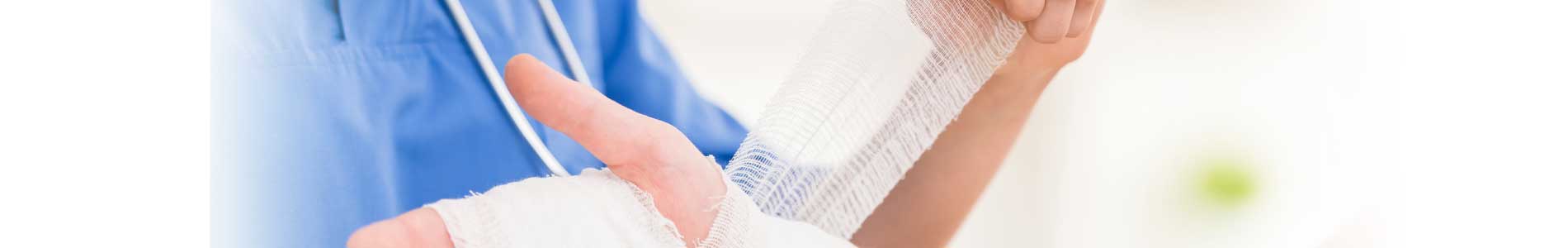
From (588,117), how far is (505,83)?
0.06 m

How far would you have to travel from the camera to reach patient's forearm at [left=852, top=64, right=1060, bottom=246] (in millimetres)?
438

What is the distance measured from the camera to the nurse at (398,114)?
9.5 inches

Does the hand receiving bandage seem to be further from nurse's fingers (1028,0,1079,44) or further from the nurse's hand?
nurse's fingers (1028,0,1079,44)

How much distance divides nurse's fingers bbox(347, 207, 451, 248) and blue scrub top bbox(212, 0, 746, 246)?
8cm

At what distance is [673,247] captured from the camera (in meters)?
0.25

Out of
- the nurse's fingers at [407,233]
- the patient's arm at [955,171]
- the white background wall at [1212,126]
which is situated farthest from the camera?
the white background wall at [1212,126]

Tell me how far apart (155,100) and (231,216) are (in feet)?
0.20

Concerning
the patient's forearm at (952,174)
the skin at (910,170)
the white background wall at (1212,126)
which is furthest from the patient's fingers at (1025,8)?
the white background wall at (1212,126)

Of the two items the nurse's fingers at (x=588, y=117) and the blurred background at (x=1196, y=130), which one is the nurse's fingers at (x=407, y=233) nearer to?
the nurse's fingers at (x=588, y=117)

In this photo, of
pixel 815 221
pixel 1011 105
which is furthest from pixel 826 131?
pixel 1011 105

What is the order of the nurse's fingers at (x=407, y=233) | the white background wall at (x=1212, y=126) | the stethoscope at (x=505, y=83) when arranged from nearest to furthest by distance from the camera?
the nurse's fingers at (x=407, y=233), the stethoscope at (x=505, y=83), the white background wall at (x=1212, y=126)

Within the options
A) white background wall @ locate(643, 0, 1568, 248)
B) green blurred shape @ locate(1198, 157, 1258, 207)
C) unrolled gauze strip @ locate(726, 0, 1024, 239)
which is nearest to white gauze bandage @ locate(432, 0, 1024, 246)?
unrolled gauze strip @ locate(726, 0, 1024, 239)

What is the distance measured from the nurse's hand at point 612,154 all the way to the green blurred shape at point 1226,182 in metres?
0.83

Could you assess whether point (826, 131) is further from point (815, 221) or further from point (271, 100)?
point (271, 100)
